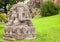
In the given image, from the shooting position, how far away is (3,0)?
152 ft

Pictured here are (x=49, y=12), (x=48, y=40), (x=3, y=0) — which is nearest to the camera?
(x=48, y=40)

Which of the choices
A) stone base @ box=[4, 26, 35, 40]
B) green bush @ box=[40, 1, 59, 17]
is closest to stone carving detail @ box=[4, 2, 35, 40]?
stone base @ box=[4, 26, 35, 40]

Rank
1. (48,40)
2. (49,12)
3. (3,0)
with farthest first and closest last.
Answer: (3,0)
(49,12)
(48,40)

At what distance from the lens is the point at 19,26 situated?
1188cm

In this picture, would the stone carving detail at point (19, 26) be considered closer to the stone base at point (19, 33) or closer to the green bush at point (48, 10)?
the stone base at point (19, 33)

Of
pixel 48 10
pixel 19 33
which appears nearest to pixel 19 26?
pixel 19 33

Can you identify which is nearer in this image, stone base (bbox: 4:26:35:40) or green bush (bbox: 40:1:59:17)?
stone base (bbox: 4:26:35:40)

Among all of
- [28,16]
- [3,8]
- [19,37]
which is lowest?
[3,8]

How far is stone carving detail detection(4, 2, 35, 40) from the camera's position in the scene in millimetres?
11820

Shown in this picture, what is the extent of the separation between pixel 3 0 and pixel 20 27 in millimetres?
35039

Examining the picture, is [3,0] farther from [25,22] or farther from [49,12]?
A: [25,22]

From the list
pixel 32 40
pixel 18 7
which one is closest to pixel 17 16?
pixel 18 7

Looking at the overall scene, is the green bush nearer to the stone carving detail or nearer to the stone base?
the stone carving detail

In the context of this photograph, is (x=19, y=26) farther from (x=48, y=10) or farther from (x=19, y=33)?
(x=48, y=10)
